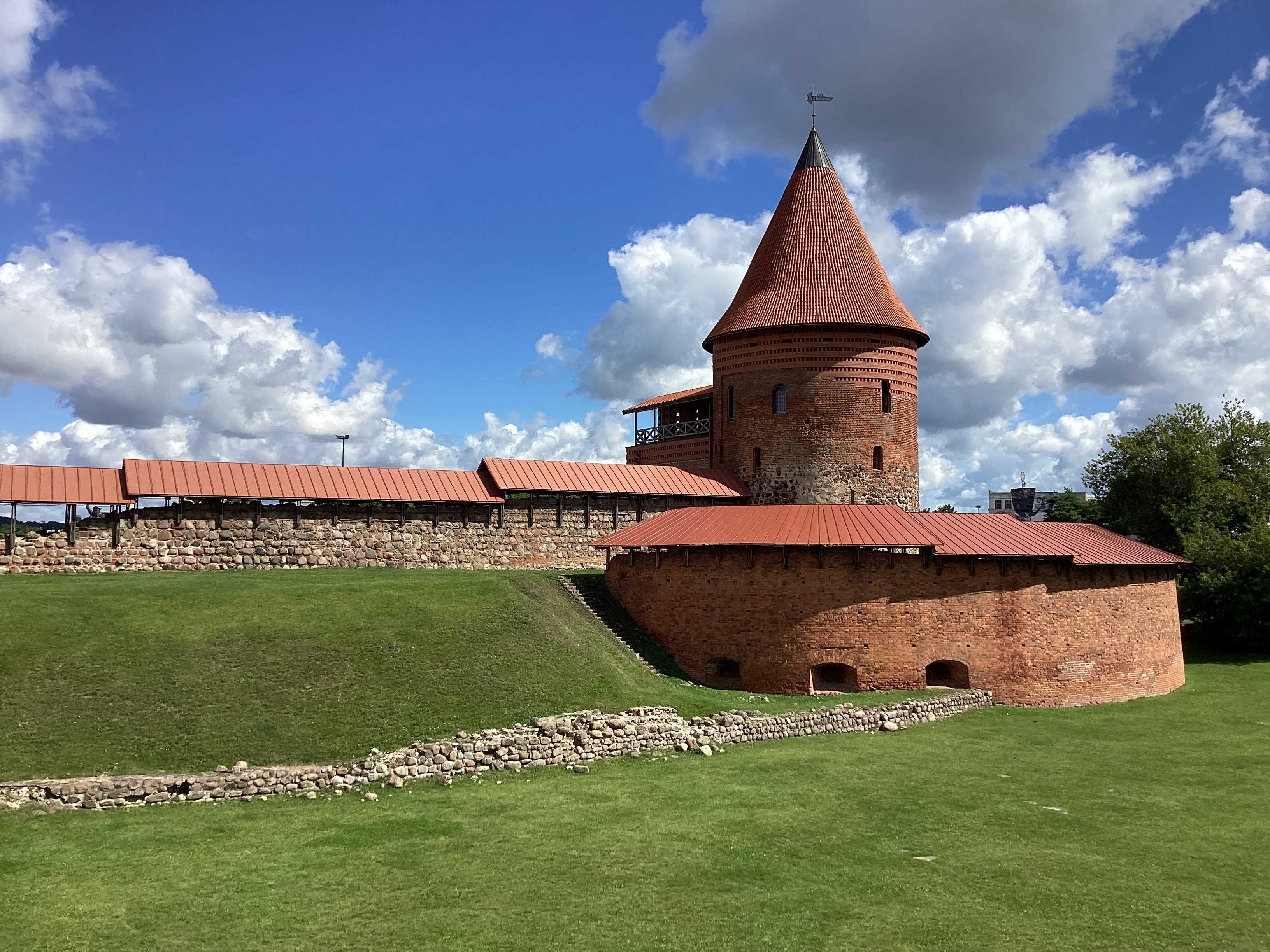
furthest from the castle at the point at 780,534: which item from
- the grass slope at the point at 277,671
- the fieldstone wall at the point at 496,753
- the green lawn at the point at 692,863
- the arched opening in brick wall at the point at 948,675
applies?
the green lawn at the point at 692,863

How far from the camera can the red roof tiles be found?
70.8 feet

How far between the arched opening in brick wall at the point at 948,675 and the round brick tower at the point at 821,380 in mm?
8070

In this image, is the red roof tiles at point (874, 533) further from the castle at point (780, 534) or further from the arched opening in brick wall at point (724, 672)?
the arched opening in brick wall at point (724, 672)

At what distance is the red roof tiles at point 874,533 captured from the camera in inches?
850

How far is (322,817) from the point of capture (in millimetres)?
12961

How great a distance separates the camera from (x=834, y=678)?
21594 millimetres

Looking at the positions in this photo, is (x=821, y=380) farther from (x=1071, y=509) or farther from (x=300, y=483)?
(x=1071, y=509)

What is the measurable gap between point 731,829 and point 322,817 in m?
5.39

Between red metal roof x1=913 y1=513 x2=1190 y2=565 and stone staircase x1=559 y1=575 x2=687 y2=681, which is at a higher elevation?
red metal roof x1=913 y1=513 x2=1190 y2=565

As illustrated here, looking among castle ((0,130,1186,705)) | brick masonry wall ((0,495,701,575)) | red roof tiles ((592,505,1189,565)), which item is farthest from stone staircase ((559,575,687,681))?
brick masonry wall ((0,495,701,575))

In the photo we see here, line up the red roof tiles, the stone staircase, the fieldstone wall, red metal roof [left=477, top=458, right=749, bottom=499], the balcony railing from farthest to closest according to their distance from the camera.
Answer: the balcony railing
red metal roof [left=477, top=458, right=749, bottom=499]
the stone staircase
the red roof tiles
the fieldstone wall

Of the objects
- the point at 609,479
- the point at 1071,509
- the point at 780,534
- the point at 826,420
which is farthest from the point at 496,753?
the point at 1071,509

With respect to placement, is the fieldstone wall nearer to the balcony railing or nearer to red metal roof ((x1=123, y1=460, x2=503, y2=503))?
red metal roof ((x1=123, y1=460, x2=503, y2=503))

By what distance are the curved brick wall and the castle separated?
0.07 metres
